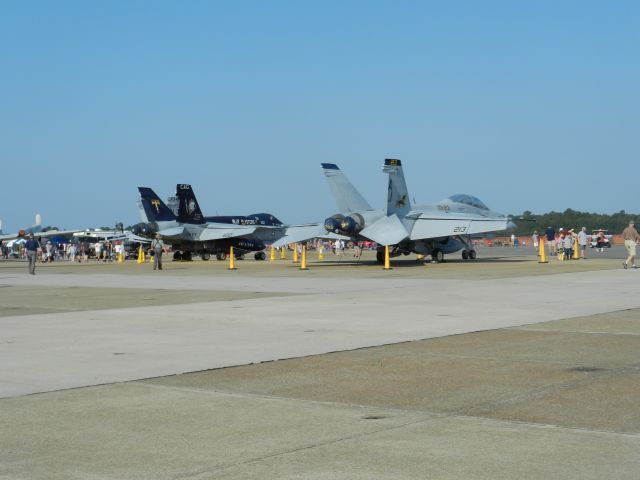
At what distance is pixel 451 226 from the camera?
1565 inches

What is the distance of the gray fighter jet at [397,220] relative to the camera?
38.7 m

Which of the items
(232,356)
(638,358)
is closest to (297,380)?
(232,356)

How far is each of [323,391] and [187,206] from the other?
4622 cm

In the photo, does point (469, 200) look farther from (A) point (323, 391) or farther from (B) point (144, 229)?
(A) point (323, 391)

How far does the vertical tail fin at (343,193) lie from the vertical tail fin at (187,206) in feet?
52.7

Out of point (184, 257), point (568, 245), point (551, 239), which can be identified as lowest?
point (184, 257)

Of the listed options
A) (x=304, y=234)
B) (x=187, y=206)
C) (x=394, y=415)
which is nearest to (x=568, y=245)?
(x=304, y=234)

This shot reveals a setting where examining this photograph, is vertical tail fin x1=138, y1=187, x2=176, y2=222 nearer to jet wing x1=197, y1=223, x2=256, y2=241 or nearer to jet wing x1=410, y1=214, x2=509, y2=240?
jet wing x1=197, y1=223, x2=256, y2=241

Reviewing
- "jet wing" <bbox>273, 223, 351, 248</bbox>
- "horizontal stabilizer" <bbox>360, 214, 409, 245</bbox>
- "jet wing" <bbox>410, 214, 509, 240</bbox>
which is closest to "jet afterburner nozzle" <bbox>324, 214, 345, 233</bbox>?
"horizontal stabilizer" <bbox>360, 214, 409, 245</bbox>

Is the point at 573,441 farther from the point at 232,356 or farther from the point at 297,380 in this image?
the point at 232,356

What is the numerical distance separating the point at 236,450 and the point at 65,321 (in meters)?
9.98

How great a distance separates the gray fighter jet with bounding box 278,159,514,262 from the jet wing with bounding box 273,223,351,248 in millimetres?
3084

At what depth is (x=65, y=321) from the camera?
15312mm

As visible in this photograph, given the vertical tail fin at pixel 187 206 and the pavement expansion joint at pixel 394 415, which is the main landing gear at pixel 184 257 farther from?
the pavement expansion joint at pixel 394 415
